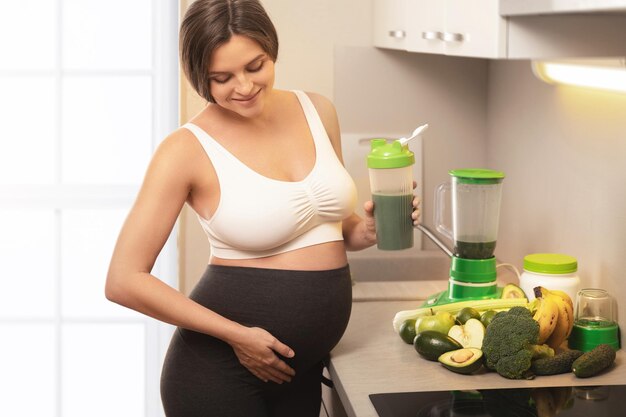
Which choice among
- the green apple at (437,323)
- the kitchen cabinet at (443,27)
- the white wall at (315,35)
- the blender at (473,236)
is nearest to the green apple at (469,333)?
the green apple at (437,323)

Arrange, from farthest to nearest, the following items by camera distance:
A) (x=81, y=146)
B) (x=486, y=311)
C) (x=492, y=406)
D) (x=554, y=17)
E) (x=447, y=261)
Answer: (x=81, y=146)
(x=447, y=261)
(x=486, y=311)
(x=492, y=406)
(x=554, y=17)

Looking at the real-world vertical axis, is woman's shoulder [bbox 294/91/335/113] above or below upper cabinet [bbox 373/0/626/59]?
below

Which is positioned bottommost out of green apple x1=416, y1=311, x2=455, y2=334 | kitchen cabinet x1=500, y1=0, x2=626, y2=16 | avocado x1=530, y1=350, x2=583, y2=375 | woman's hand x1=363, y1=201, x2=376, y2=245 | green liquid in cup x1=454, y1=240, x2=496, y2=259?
avocado x1=530, y1=350, x2=583, y2=375

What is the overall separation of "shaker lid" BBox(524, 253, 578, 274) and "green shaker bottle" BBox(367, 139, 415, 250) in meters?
0.26

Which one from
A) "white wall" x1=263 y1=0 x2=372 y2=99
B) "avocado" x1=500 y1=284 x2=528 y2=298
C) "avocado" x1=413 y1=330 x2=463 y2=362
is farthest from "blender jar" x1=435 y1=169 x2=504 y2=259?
"white wall" x1=263 y1=0 x2=372 y2=99

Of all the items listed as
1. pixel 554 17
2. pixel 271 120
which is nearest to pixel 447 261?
pixel 271 120

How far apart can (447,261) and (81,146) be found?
56.2 inches

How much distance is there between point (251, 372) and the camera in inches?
67.2

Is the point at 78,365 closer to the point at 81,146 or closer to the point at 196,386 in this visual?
the point at 81,146

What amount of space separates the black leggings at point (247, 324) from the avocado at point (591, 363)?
43 cm

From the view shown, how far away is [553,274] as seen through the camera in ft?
6.13

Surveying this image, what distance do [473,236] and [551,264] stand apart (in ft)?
0.81

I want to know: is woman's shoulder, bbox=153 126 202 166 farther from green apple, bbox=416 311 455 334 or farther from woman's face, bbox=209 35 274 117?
green apple, bbox=416 311 455 334

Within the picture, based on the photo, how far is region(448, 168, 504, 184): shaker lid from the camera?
201 centimetres
